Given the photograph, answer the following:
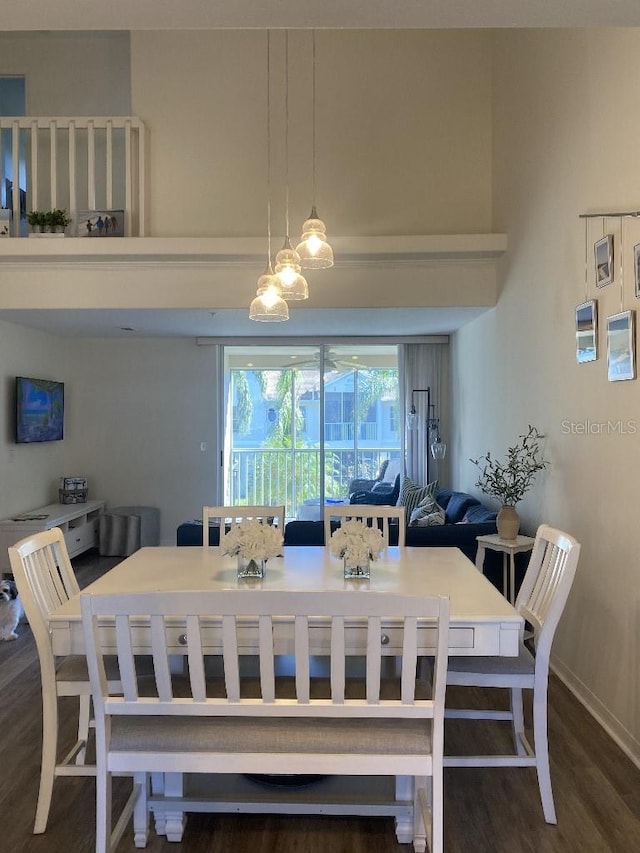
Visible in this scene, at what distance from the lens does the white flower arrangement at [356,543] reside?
239 centimetres

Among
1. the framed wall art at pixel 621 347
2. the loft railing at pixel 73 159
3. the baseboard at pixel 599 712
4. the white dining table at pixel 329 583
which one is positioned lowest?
the baseboard at pixel 599 712

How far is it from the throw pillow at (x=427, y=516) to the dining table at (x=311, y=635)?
198cm

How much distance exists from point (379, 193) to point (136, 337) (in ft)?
10.6

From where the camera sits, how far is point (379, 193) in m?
5.11

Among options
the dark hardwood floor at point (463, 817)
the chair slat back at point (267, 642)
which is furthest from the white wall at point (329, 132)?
the chair slat back at point (267, 642)

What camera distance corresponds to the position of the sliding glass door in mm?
7570

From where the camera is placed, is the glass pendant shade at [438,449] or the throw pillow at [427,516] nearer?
the throw pillow at [427,516]

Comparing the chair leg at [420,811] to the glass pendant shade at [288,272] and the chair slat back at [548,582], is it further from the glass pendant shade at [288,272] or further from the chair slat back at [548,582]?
the glass pendant shade at [288,272]

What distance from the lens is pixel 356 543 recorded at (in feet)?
7.83

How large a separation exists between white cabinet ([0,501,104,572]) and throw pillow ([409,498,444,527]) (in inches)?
116

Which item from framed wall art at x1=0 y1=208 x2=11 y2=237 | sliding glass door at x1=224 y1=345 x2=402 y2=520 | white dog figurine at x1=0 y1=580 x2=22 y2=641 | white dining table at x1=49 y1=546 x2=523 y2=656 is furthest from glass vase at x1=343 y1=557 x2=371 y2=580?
sliding glass door at x1=224 y1=345 x2=402 y2=520

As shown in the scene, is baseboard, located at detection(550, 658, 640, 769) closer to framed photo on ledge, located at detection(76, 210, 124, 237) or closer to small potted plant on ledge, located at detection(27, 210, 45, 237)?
framed photo on ledge, located at detection(76, 210, 124, 237)

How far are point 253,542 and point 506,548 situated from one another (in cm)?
188

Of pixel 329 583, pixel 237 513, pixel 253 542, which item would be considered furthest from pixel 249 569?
pixel 237 513
